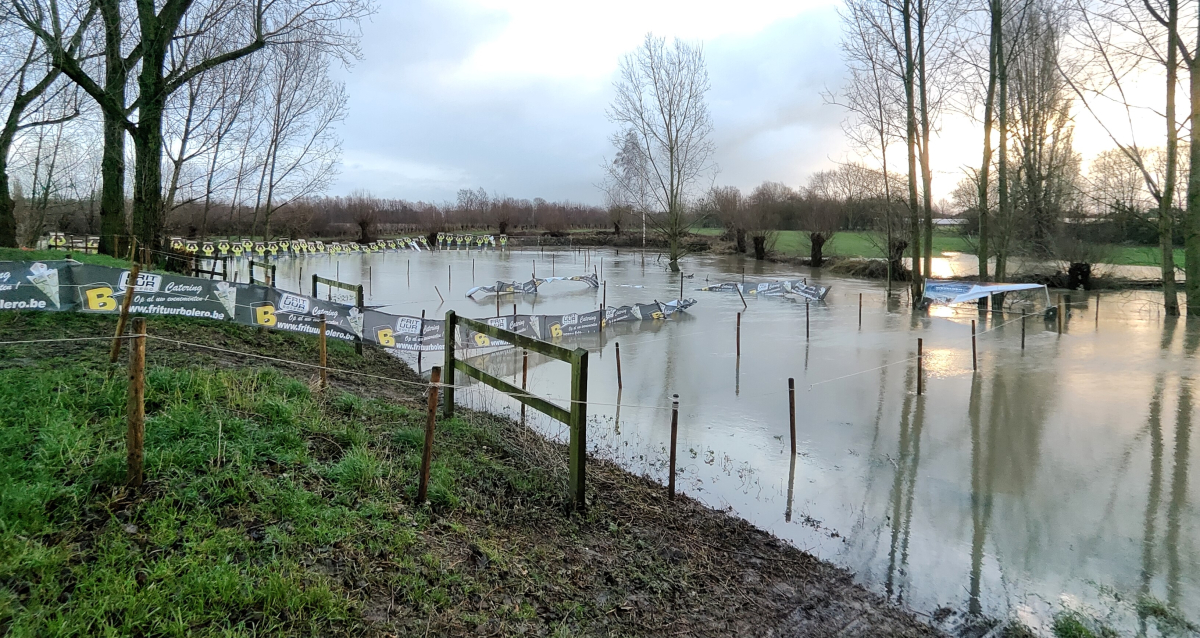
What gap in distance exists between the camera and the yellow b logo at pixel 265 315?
11477mm

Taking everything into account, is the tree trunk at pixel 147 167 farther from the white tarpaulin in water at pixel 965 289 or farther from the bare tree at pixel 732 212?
the bare tree at pixel 732 212

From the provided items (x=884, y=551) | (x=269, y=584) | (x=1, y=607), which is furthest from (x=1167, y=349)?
(x=1, y=607)

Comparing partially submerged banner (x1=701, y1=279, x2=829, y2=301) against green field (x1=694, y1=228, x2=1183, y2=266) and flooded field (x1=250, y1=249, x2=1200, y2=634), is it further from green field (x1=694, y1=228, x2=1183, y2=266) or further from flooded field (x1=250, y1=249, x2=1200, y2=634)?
green field (x1=694, y1=228, x2=1183, y2=266)

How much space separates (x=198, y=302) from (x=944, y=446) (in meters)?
11.7

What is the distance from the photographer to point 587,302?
1050 inches

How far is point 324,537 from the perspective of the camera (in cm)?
414

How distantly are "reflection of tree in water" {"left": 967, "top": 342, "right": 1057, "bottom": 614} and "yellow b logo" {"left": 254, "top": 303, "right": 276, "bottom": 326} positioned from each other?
36.2 feet

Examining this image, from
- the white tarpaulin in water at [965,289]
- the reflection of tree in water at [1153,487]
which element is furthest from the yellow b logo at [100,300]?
the white tarpaulin in water at [965,289]

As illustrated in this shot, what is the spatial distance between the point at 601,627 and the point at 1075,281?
1486 inches

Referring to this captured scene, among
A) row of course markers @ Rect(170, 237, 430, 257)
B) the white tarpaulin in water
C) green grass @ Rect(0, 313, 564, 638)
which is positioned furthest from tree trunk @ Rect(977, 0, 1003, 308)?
row of course markers @ Rect(170, 237, 430, 257)

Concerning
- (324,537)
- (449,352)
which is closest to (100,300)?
(449,352)

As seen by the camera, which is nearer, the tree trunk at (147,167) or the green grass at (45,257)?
the green grass at (45,257)

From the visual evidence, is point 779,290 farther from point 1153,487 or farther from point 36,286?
point 36,286

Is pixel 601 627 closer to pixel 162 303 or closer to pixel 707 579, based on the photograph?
pixel 707 579
